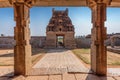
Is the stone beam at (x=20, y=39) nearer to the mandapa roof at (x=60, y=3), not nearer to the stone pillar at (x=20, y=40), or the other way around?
the stone pillar at (x=20, y=40)

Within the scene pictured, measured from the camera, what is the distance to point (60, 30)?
29766 mm

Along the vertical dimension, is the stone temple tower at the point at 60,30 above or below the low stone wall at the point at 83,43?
above

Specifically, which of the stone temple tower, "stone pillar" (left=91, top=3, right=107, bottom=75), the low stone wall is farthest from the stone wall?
"stone pillar" (left=91, top=3, right=107, bottom=75)

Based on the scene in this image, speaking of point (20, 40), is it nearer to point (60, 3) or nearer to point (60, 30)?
point (60, 3)

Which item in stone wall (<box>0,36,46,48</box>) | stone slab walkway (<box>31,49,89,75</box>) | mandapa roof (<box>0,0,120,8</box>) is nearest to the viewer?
stone slab walkway (<box>31,49,89,75</box>)

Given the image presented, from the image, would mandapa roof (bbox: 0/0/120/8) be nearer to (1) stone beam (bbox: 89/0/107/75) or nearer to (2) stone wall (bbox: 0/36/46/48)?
(1) stone beam (bbox: 89/0/107/75)

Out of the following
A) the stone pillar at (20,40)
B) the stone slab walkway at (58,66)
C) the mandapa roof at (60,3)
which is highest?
the mandapa roof at (60,3)

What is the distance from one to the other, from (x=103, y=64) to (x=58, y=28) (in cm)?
2467

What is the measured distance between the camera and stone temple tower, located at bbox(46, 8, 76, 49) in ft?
95.8

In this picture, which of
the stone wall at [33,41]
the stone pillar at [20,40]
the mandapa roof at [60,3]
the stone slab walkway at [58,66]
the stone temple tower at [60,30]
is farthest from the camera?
the stone wall at [33,41]

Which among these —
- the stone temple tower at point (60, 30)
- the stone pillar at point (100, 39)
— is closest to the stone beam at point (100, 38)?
the stone pillar at point (100, 39)

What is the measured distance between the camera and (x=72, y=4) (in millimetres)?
6230

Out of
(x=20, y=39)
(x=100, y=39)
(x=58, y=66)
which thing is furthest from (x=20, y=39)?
(x=58, y=66)

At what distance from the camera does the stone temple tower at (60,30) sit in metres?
29.2
